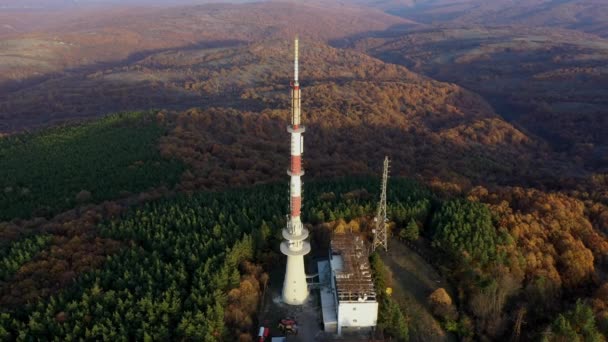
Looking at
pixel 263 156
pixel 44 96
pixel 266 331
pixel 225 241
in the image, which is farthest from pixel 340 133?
pixel 44 96

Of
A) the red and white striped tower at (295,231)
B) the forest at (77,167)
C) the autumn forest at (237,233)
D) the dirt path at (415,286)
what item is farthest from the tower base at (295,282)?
the forest at (77,167)

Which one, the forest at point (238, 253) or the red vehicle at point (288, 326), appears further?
the red vehicle at point (288, 326)

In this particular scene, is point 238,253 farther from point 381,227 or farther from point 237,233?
point 381,227

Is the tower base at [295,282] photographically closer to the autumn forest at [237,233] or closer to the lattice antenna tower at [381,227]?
the autumn forest at [237,233]

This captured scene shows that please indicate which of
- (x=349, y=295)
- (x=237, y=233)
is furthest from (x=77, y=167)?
(x=349, y=295)

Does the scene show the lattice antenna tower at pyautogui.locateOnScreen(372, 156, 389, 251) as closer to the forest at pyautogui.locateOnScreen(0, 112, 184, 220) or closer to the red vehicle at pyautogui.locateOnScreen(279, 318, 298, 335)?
the red vehicle at pyautogui.locateOnScreen(279, 318, 298, 335)

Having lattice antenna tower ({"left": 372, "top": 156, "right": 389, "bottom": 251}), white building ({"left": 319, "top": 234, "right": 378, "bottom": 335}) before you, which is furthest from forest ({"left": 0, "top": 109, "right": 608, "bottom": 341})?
lattice antenna tower ({"left": 372, "top": 156, "right": 389, "bottom": 251})
